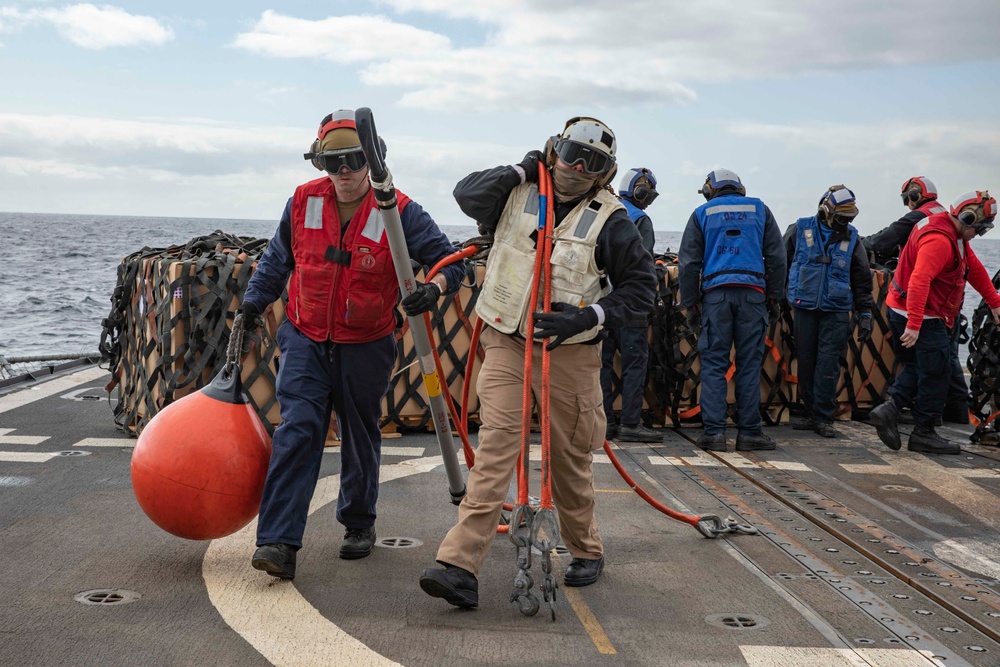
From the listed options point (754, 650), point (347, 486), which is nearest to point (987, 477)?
point (754, 650)

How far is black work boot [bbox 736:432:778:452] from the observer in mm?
7863

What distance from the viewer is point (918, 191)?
912cm

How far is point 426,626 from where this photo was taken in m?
3.94

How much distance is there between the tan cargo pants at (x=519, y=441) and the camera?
413 cm

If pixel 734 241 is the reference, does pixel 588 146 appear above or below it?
above

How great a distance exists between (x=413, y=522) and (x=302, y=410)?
1272mm

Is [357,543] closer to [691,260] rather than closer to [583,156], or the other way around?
[583,156]

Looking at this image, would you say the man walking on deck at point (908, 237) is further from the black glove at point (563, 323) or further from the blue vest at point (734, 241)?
the black glove at point (563, 323)

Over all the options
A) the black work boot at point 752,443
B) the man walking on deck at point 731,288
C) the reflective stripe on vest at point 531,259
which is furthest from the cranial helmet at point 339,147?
the black work boot at point 752,443

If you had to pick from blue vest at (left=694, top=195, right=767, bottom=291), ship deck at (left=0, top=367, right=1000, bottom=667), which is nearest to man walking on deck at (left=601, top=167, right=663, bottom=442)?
blue vest at (left=694, top=195, right=767, bottom=291)

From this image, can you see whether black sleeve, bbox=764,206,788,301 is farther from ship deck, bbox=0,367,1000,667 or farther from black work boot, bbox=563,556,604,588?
black work boot, bbox=563,556,604,588

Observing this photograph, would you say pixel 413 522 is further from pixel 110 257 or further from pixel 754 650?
pixel 110 257

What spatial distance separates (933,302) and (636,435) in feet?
8.29

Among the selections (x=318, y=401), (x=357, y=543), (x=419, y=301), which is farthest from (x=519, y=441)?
(x=357, y=543)
